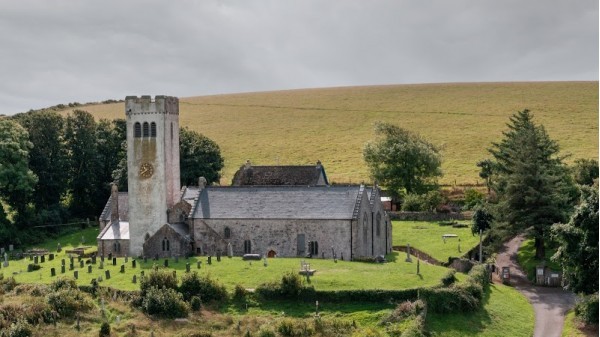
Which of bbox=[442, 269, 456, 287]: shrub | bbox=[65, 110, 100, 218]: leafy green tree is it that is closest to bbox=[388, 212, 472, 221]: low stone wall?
bbox=[442, 269, 456, 287]: shrub

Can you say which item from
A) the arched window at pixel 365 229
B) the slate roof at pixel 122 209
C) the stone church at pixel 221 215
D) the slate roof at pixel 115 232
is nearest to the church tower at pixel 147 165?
the stone church at pixel 221 215

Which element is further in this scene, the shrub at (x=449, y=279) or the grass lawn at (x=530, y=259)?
the grass lawn at (x=530, y=259)

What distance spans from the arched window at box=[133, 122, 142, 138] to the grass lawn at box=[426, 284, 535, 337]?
110ft

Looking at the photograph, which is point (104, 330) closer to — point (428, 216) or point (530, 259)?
point (530, 259)

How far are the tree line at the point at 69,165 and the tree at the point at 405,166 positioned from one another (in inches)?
799

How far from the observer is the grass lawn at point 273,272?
54113 mm

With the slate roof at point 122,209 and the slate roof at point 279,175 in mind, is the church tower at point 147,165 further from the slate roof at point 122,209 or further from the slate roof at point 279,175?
the slate roof at point 279,175

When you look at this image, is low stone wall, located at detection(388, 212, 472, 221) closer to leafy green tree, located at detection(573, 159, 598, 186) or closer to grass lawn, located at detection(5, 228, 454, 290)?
leafy green tree, located at detection(573, 159, 598, 186)

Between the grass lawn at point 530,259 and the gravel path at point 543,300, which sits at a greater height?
the grass lawn at point 530,259

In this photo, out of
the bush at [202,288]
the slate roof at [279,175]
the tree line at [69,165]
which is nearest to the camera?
the bush at [202,288]

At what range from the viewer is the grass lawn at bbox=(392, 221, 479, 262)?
233 ft

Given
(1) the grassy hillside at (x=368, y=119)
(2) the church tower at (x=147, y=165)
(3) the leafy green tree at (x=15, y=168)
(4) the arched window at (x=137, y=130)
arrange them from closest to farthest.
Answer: (2) the church tower at (x=147, y=165)
(4) the arched window at (x=137, y=130)
(3) the leafy green tree at (x=15, y=168)
(1) the grassy hillside at (x=368, y=119)

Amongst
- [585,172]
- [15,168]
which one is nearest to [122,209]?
[15,168]

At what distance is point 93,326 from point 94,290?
5.68 meters
